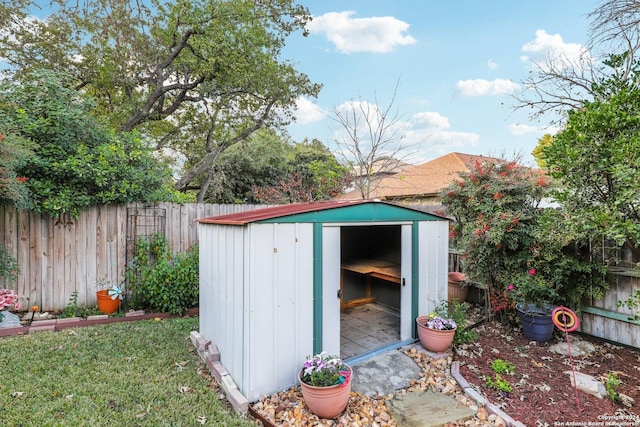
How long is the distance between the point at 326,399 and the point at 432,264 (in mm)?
2295

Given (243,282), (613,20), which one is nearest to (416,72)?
(613,20)

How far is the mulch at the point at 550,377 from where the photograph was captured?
2.61 metres

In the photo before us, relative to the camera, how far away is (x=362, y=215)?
3.39m

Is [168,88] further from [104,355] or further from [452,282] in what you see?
[452,282]

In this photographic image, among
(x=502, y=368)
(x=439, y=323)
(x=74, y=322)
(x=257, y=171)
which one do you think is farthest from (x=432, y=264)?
(x=257, y=171)

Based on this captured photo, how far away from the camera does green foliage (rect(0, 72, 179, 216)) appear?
4.36 meters

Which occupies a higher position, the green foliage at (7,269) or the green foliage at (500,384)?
the green foliage at (7,269)

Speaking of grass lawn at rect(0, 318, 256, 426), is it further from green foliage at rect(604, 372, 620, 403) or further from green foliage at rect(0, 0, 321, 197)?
green foliage at rect(0, 0, 321, 197)

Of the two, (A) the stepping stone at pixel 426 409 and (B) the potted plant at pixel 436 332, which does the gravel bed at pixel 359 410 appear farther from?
(B) the potted plant at pixel 436 332

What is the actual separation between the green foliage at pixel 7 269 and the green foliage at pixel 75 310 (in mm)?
778

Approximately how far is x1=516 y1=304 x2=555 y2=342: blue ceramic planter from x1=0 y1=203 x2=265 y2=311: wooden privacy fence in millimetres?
5964

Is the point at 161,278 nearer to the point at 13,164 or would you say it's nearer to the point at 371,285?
the point at 13,164

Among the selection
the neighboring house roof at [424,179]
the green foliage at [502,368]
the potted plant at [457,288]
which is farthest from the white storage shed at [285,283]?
the neighboring house roof at [424,179]

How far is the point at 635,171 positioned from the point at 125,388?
4889 mm
